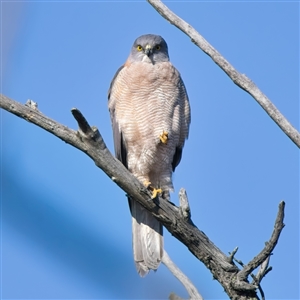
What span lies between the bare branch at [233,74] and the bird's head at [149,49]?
196 cm

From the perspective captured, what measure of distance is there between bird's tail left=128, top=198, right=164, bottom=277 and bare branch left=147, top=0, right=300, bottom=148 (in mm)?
1859

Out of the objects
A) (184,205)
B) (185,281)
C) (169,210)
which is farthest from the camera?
(169,210)

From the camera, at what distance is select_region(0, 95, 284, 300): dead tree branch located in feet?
11.6

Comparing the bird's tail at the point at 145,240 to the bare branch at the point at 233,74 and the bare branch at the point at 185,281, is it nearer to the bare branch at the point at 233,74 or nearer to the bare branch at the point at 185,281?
the bare branch at the point at 185,281

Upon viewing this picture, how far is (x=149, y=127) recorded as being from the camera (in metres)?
5.37

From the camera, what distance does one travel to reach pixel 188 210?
3.97m

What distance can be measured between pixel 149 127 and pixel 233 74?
6.59ft

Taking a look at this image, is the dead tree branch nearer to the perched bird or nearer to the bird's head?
the perched bird

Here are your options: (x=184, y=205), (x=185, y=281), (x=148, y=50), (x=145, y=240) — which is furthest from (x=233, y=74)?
(x=148, y=50)

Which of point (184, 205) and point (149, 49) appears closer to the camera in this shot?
point (184, 205)

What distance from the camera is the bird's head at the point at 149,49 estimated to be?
19.2 feet

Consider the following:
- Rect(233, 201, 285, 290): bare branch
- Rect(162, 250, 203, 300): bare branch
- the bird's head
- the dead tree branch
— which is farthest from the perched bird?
Rect(233, 201, 285, 290): bare branch

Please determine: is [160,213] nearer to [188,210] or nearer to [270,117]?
[188,210]

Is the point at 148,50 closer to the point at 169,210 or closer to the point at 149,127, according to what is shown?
the point at 149,127
